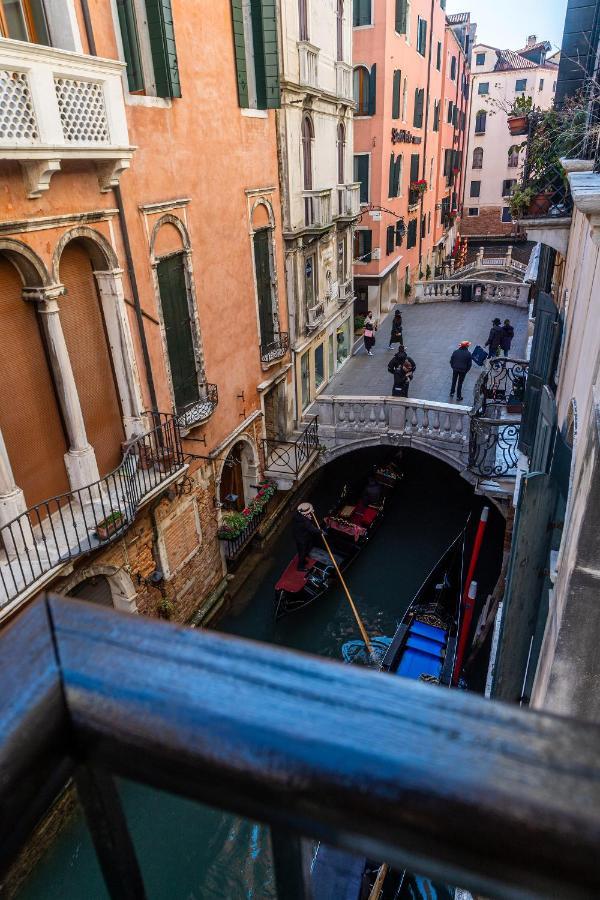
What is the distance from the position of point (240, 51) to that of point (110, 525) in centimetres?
828

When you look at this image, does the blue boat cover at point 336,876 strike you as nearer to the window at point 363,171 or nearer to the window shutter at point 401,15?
the window at point 363,171

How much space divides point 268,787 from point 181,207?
9718 mm

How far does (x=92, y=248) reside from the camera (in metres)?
7.71

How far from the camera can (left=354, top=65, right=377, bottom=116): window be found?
2080 cm

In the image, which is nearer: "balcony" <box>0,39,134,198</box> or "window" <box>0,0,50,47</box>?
"balcony" <box>0,39,134,198</box>

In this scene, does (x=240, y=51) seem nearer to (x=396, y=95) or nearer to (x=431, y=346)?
(x=431, y=346)

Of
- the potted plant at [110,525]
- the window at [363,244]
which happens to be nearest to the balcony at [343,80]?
the window at [363,244]

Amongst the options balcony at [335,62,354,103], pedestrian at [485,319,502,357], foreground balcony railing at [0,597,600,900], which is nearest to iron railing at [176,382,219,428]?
foreground balcony railing at [0,597,600,900]

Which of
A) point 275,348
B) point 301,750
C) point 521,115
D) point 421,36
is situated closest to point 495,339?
point 275,348

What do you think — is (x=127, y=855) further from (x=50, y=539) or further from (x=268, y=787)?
(x=50, y=539)

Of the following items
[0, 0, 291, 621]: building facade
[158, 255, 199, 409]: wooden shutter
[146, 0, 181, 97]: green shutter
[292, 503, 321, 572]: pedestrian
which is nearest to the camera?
[0, 0, 291, 621]: building facade

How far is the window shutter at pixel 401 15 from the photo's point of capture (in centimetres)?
2092

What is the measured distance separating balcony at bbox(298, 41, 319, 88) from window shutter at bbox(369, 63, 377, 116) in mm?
8264

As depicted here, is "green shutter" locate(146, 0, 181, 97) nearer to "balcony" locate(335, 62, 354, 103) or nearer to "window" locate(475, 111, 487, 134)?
"balcony" locate(335, 62, 354, 103)
